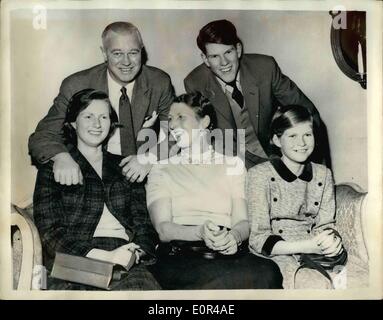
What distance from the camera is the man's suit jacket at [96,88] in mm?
2250

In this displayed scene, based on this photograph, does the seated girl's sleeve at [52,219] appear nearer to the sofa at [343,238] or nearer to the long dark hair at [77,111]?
the sofa at [343,238]

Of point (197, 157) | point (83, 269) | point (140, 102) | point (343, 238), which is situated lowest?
point (83, 269)

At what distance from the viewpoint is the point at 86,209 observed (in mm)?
2238

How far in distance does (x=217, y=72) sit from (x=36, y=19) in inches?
30.9

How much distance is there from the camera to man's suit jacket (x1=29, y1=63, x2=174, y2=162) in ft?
7.38

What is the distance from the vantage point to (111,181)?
2248 millimetres

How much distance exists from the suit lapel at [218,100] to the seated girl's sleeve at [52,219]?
0.72 m

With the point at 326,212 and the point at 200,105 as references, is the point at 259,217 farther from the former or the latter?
the point at 200,105

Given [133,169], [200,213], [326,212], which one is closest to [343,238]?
[326,212]

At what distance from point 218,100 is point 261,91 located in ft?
0.61

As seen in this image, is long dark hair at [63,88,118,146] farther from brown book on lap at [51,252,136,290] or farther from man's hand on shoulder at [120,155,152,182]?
brown book on lap at [51,252,136,290]

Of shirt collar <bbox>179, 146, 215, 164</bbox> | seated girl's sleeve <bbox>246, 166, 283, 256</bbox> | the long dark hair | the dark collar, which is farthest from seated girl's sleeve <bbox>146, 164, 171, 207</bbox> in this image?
the dark collar

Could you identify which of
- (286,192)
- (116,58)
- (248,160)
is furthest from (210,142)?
(116,58)

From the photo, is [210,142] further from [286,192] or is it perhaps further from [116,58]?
[116,58]
